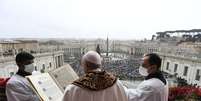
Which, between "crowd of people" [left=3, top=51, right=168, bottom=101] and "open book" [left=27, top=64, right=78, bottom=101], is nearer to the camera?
"crowd of people" [left=3, top=51, right=168, bottom=101]

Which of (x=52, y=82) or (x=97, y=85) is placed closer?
(x=97, y=85)

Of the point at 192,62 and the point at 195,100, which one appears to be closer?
the point at 195,100

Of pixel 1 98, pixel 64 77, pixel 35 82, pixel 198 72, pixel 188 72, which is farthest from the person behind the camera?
pixel 188 72

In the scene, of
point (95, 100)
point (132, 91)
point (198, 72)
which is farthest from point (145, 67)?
point (198, 72)

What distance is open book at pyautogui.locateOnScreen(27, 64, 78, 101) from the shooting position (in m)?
1.46

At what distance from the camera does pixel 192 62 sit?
1221cm

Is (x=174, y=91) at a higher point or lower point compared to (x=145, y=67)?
lower

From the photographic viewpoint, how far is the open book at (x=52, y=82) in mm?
1462

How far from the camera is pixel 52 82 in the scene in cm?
158

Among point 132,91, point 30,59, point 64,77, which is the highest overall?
point 30,59

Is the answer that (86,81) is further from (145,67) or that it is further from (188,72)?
(188,72)

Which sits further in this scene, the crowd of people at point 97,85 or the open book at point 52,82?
the open book at point 52,82

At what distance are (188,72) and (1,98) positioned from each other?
40.9ft

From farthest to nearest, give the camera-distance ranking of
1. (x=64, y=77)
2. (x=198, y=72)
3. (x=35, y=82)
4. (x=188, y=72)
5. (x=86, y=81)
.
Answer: (x=188, y=72), (x=198, y=72), (x=64, y=77), (x=35, y=82), (x=86, y=81)
